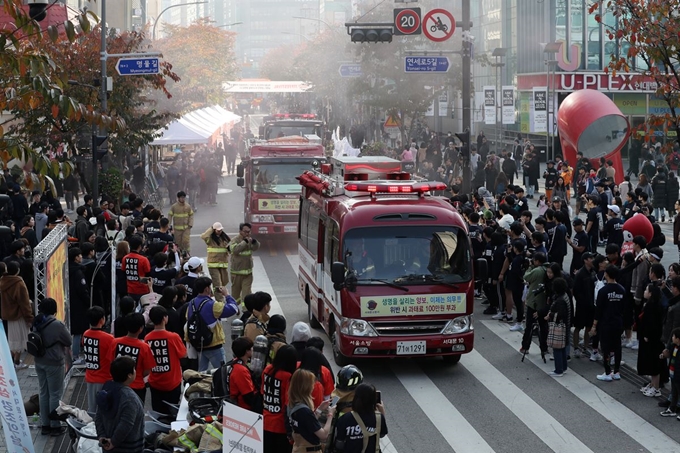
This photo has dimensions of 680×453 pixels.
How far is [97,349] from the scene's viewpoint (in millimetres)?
10828

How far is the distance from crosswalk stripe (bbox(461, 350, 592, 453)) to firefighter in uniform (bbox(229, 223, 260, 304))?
446cm

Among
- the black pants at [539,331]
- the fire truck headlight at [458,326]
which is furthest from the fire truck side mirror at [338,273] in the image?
the black pants at [539,331]

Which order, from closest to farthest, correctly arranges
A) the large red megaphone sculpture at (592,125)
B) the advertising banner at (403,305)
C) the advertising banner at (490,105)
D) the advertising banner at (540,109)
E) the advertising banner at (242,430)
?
the advertising banner at (242,430) < the advertising banner at (403,305) < the large red megaphone sculpture at (592,125) < the advertising banner at (540,109) < the advertising banner at (490,105)

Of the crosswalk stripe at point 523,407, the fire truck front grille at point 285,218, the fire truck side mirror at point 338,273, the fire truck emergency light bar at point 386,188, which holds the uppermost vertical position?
the fire truck emergency light bar at point 386,188

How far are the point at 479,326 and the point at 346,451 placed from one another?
9.73 metres

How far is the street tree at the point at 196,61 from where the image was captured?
201ft

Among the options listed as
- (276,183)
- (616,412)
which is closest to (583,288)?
(616,412)

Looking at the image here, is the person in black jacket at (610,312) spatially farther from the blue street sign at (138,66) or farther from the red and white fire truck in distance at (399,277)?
the blue street sign at (138,66)

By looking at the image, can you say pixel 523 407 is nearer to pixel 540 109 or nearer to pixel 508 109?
pixel 540 109

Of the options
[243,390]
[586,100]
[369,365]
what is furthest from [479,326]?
[586,100]

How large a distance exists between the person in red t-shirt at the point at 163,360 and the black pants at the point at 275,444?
6.72 ft

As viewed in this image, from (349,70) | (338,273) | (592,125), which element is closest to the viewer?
(338,273)

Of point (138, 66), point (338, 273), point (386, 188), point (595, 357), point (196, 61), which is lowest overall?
point (595, 357)

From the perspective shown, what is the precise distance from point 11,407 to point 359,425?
3.55 m
